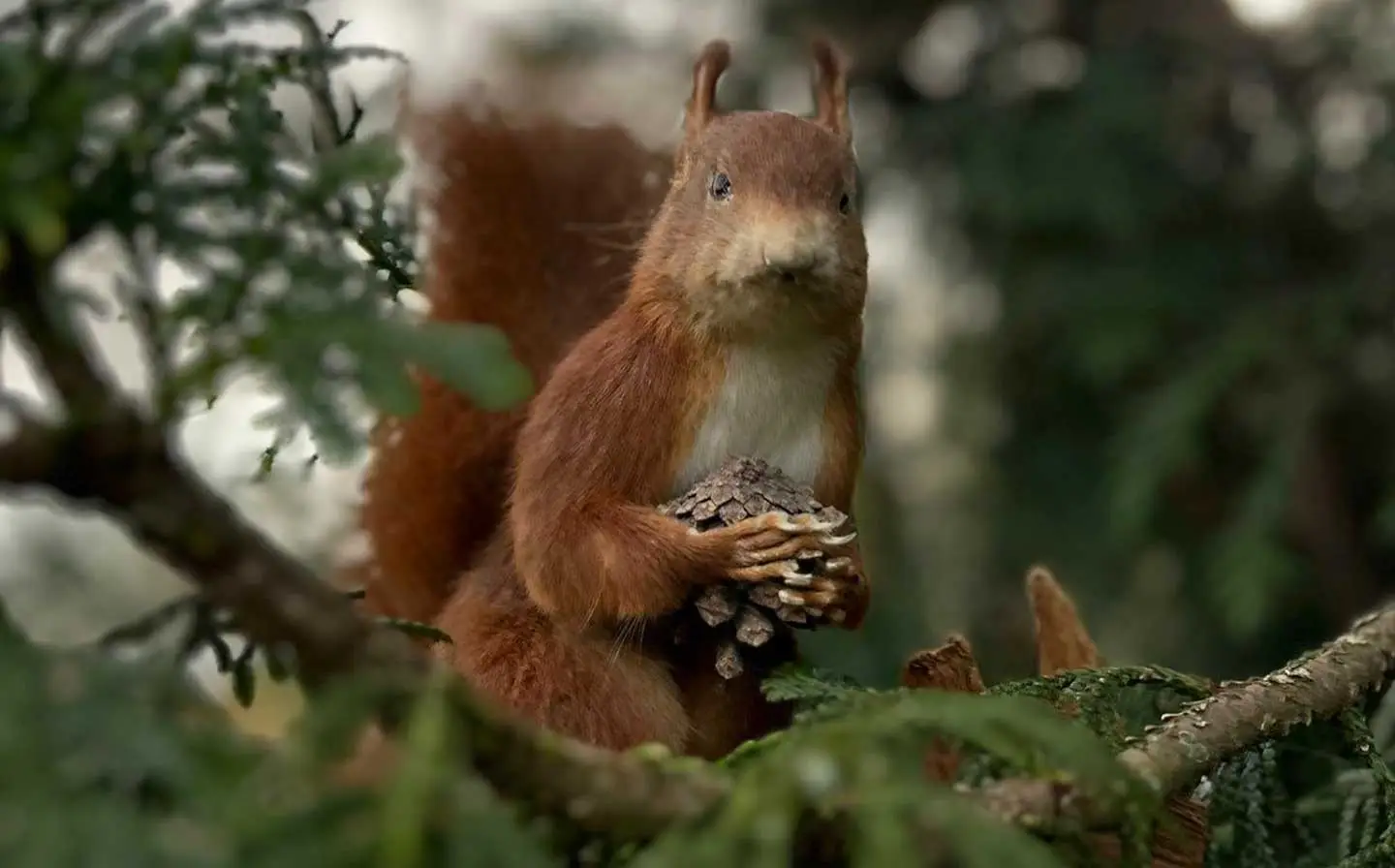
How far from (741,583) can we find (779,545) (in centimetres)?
3

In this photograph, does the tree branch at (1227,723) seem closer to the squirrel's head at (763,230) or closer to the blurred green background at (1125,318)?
the squirrel's head at (763,230)

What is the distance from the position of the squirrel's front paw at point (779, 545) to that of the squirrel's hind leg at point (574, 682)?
0.36ft

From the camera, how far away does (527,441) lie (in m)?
0.97

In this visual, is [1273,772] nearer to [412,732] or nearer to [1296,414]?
[412,732]

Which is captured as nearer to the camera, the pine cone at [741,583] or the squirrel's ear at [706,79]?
the pine cone at [741,583]

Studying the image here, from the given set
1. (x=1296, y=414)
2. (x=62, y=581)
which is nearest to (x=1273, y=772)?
(x=1296, y=414)

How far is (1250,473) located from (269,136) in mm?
1700

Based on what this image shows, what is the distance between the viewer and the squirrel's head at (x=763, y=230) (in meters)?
Answer: 0.90

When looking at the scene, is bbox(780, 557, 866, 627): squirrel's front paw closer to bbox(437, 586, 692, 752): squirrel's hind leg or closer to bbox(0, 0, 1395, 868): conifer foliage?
bbox(437, 586, 692, 752): squirrel's hind leg

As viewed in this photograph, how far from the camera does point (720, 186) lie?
3.19ft

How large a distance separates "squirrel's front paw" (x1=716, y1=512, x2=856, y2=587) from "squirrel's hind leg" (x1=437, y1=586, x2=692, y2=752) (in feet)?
0.36

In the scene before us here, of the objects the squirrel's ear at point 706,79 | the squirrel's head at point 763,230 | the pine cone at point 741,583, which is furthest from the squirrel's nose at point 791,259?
the squirrel's ear at point 706,79

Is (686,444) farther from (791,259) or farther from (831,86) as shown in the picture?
(831,86)

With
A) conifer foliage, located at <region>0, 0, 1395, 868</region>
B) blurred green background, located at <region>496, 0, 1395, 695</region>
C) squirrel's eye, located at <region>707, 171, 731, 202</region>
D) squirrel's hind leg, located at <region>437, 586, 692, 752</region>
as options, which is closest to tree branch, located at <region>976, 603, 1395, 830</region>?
conifer foliage, located at <region>0, 0, 1395, 868</region>
